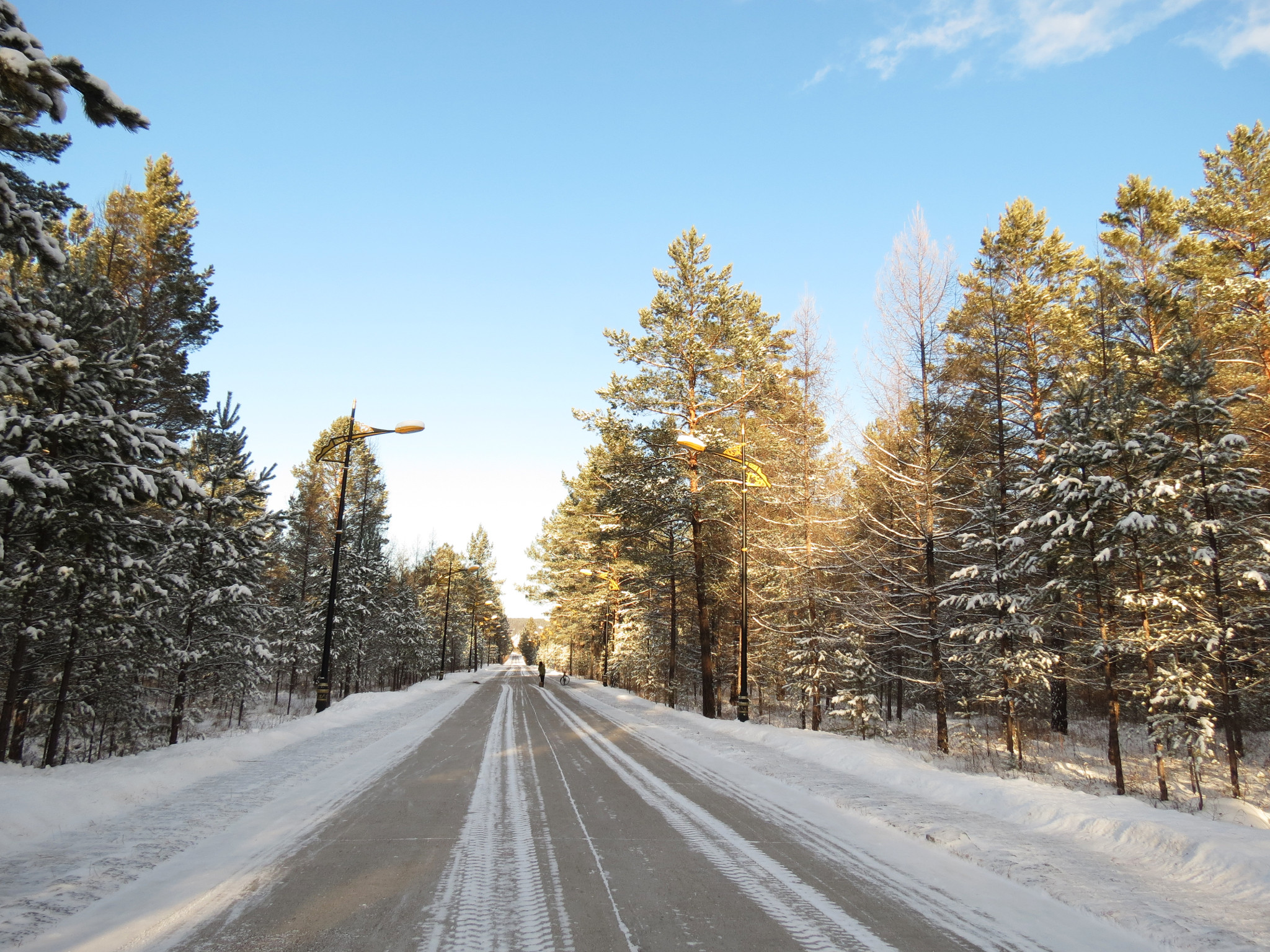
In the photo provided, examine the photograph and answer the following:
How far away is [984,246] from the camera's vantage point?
2089 centimetres

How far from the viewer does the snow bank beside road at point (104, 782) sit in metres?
5.59

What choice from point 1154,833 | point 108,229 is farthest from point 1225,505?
point 108,229

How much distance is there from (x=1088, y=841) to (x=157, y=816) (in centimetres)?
963

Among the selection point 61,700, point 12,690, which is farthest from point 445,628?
point 12,690

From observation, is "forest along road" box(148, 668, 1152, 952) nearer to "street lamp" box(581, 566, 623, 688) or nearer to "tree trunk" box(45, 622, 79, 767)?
"tree trunk" box(45, 622, 79, 767)

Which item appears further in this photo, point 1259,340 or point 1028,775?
point 1259,340

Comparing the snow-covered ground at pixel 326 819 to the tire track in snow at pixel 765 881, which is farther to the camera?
the snow-covered ground at pixel 326 819

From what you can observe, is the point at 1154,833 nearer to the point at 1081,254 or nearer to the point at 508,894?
the point at 508,894

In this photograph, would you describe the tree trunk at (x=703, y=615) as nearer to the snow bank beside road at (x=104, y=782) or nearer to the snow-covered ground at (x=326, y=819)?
the snow-covered ground at (x=326, y=819)

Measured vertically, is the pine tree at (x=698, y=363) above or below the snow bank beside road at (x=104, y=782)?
above

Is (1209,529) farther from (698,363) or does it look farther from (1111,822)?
(698,363)

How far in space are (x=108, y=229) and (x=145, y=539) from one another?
14.4m

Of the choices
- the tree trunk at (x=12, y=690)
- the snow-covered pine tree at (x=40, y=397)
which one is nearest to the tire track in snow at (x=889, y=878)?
the snow-covered pine tree at (x=40, y=397)

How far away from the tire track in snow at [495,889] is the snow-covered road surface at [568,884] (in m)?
0.02
